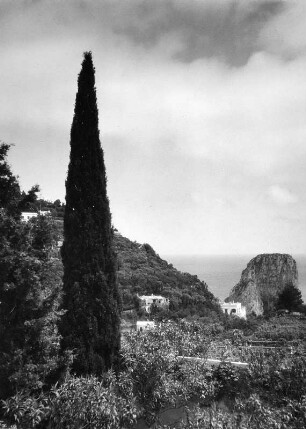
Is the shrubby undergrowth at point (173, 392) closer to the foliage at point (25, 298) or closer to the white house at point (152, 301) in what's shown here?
the foliage at point (25, 298)

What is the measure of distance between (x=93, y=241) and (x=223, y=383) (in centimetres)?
461

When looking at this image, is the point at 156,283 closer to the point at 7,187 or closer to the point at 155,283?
the point at 155,283

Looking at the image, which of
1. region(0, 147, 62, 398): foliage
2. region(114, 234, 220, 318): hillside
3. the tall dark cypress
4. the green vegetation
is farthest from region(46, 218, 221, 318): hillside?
region(0, 147, 62, 398): foliage

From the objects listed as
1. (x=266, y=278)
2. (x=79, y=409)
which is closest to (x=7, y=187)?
(x=79, y=409)

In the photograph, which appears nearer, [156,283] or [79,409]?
[79,409]

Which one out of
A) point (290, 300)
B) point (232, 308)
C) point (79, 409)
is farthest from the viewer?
point (232, 308)

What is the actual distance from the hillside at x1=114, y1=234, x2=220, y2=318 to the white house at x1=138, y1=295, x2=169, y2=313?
2.55 ft

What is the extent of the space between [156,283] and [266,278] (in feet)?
107

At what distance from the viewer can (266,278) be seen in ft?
224

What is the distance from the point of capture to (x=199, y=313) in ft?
122

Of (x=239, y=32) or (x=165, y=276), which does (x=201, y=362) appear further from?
(x=165, y=276)

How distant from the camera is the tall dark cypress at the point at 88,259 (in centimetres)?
904

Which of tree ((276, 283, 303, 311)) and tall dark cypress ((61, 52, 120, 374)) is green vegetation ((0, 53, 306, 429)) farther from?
tree ((276, 283, 303, 311))

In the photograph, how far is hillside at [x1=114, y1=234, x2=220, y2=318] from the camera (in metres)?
38.1
